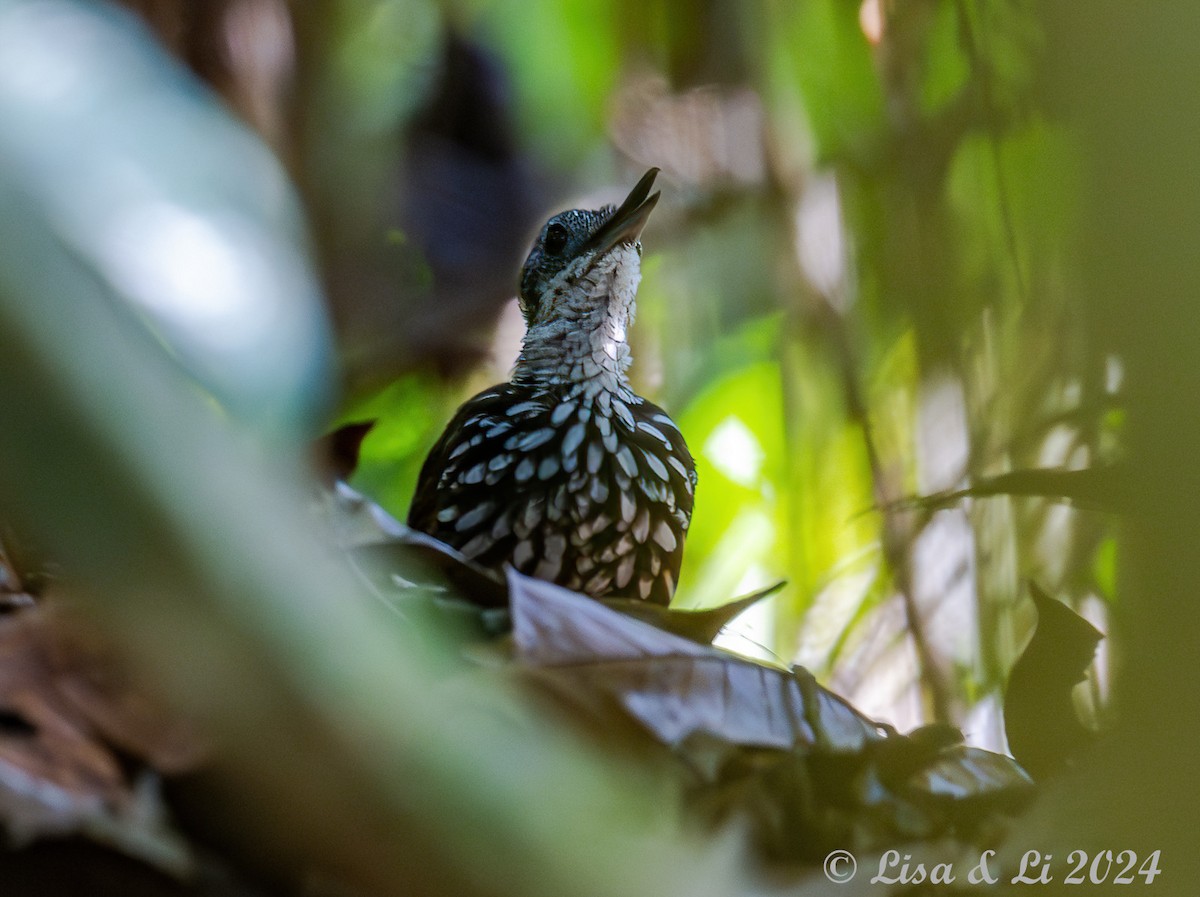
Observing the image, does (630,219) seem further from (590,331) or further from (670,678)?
(670,678)

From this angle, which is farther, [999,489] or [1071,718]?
[999,489]

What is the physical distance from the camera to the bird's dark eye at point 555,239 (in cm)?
120

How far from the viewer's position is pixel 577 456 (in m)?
1.06

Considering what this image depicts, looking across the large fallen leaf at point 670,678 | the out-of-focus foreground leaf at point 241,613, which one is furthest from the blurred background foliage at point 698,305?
the large fallen leaf at point 670,678

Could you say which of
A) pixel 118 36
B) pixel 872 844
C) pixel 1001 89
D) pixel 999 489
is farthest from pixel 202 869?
pixel 1001 89

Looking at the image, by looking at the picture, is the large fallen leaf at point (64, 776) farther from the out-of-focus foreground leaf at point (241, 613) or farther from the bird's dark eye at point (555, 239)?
the bird's dark eye at point (555, 239)

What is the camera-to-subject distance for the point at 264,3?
1.07 metres

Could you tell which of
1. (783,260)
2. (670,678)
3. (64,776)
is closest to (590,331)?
(783,260)

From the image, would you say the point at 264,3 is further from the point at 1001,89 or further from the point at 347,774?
the point at 347,774

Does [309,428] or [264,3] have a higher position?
[264,3]

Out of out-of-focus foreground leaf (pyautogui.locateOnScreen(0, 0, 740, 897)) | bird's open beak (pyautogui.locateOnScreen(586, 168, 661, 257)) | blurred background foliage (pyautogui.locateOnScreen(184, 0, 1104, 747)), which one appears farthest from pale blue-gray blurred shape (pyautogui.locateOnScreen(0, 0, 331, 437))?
bird's open beak (pyautogui.locateOnScreen(586, 168, 661, 257))

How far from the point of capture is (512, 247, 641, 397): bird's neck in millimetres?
1149

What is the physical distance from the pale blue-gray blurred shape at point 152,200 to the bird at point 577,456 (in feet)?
1.14

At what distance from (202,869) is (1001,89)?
900mm
